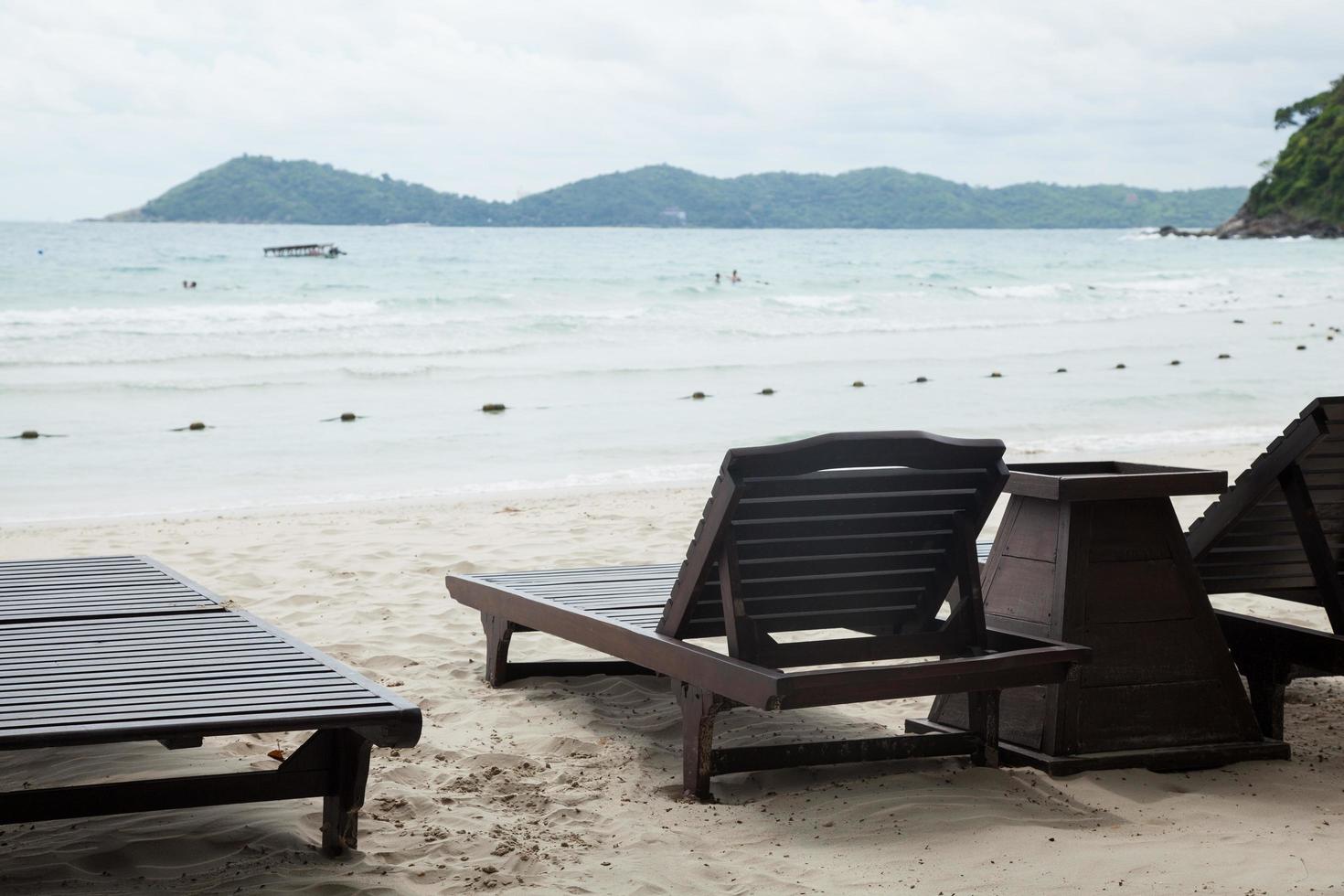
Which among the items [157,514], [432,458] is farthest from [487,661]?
[432,458]

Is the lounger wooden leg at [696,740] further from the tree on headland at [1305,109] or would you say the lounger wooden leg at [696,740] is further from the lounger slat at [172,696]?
the tree on headland at [1305,109]

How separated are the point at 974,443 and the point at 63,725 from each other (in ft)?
7.48

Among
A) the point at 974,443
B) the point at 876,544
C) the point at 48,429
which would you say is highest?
the point at 974,443

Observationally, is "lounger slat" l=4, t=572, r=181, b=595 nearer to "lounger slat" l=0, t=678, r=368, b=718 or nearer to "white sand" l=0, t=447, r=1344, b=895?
"white sand" l=0, t=447, r=1344, b=895

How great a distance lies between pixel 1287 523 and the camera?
4375 millimetres

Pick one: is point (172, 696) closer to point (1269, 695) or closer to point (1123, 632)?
point (1123, 632)

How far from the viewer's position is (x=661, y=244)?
8869 centimetres

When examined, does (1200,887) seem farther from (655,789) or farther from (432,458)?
(432,458)

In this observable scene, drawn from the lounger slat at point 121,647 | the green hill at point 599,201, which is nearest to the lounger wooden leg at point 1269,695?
the lounger slat at point 121,647

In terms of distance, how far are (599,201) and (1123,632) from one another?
11266 cm

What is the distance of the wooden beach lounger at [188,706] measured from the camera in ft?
9.39

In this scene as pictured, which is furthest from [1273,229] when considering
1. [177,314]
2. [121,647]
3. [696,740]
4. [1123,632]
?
[121,647]

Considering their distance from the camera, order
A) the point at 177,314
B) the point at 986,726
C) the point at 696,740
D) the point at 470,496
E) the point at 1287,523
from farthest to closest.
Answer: the point at 177,314, the point at 470,496, the point at 1287,523, the point at 986,726, the point at 696,740

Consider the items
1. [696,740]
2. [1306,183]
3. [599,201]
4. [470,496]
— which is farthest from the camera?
[599,201]
